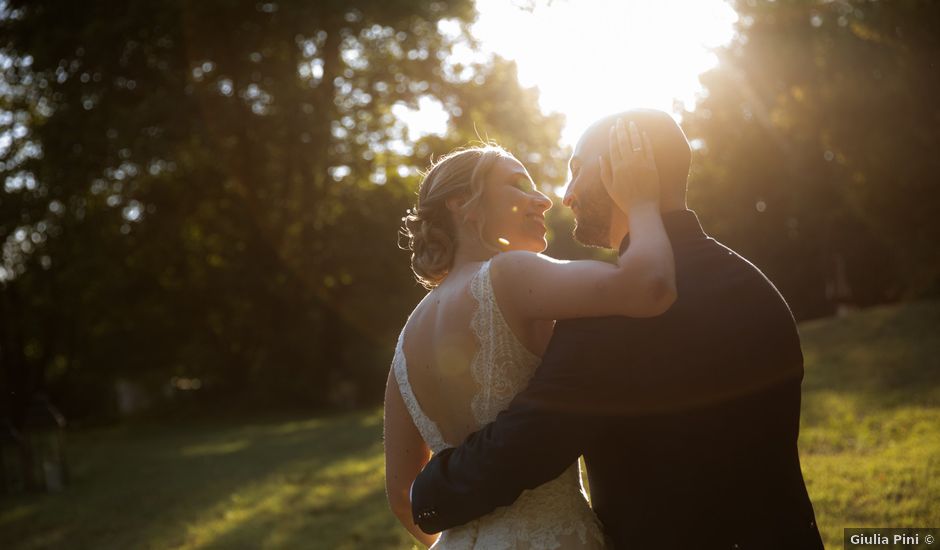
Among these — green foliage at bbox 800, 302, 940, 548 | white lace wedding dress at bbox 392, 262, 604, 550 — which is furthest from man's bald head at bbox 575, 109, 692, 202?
green foliage at bbox 800, 302, 940, 548

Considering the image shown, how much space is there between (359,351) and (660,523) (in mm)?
27478

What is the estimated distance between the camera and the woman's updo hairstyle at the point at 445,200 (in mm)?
3373

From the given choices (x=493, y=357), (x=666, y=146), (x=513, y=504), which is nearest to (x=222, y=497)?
(x=513, y=504)

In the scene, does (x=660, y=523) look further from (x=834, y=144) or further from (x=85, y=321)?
(x=85, y=321)

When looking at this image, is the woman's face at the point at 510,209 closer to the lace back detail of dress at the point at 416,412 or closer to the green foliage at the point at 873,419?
the lace back detail of dress at the point at 416,412

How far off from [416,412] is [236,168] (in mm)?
23812

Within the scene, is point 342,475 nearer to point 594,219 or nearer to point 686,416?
point 594,219

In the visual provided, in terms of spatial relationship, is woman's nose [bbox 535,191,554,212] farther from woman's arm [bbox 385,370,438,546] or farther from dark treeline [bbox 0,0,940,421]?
dark treeline [bbox 0,0,940,421]

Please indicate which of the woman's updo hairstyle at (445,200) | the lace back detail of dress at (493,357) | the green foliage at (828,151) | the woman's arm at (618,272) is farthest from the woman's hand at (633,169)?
the green foliage at (828,151)

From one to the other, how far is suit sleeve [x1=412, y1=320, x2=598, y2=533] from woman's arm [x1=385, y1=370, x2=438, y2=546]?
62 cm

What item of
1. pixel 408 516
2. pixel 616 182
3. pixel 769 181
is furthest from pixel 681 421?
pixel 769 181

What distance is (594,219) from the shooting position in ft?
10.2

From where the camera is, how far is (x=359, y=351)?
29.8 metres

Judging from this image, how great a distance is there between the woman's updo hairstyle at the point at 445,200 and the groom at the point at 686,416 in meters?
0.76
